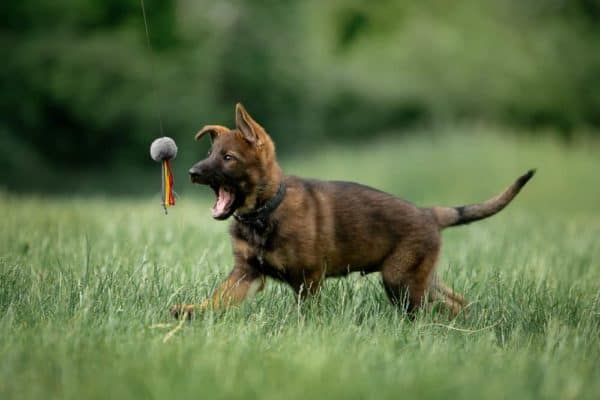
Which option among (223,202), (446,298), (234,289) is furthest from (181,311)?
(446,298)

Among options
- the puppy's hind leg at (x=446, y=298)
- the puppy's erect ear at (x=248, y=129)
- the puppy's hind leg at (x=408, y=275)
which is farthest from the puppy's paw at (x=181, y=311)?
the puppy's hind leg at (x=446, y=298)

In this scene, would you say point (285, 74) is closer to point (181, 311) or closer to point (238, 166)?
point (238, 166)

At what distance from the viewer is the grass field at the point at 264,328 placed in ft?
9.80

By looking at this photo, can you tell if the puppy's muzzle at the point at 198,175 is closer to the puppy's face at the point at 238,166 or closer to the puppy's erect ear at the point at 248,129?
the puppy's face at the point at 238,166

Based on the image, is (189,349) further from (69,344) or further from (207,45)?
(207,45)

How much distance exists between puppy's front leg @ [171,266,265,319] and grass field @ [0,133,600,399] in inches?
3.5

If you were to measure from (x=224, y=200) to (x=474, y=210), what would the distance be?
63.2 inches

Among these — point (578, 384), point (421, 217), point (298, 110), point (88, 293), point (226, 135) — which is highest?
point (298, 110)

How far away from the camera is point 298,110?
21844 mm

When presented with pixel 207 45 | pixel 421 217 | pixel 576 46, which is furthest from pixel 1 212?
pixel 576 46

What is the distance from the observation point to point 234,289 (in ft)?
14.3

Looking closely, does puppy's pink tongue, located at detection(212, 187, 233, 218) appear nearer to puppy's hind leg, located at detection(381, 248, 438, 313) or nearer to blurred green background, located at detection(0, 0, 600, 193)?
puppy's hind leg, located at detection(381, 248, 438, 313)

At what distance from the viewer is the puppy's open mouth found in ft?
14.3

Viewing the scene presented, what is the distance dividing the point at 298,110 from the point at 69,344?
18773 mm
